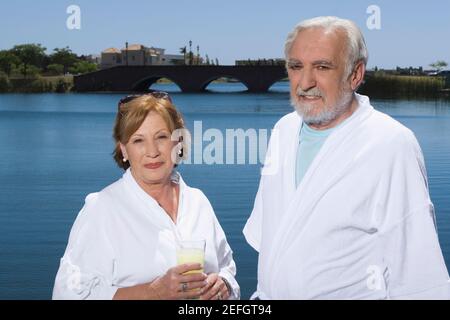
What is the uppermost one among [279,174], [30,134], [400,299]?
[279,174]

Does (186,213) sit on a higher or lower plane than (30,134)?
higher

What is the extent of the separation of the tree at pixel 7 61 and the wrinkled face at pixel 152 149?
28711 millimetres

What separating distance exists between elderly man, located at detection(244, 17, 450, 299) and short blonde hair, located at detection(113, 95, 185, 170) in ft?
1.14

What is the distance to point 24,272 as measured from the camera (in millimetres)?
7117

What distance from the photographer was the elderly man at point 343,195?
6.97 feet

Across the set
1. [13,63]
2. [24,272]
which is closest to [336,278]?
[24,272]

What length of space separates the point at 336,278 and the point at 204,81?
3257 cm

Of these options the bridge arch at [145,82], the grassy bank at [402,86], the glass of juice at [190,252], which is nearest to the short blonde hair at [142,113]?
the glass of juice at [190,252]

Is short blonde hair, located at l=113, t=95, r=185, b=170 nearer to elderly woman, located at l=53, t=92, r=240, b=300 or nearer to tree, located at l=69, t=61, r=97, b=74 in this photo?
elderly woman, located at l=53, t=92, r=240, b=300

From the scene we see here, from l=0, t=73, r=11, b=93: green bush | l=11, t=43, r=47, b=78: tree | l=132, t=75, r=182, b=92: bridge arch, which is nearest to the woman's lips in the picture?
l=11, t=43, r=47, b=78: tree

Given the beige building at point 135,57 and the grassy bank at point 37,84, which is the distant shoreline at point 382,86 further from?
the beige building at point 135,57

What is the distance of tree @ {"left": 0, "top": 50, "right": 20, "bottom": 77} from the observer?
97.6ft

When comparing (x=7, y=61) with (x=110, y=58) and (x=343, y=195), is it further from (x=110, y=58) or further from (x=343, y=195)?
(x=343, y=195)

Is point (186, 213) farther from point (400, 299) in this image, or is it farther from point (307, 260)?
point (400, 299)
